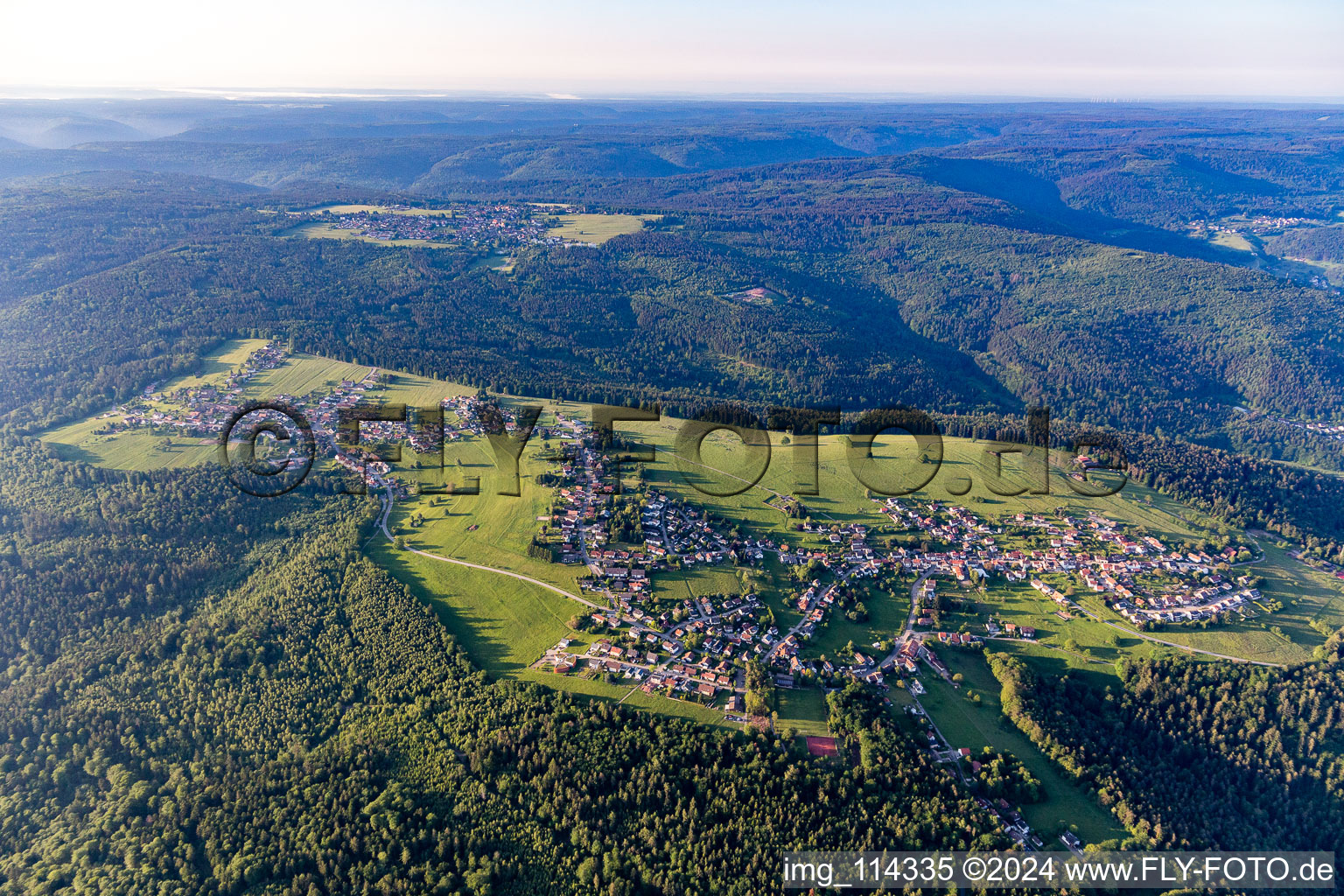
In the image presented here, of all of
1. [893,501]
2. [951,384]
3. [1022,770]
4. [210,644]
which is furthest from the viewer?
[951,384]

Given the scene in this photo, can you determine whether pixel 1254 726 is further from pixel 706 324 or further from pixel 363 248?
pixel 363 248

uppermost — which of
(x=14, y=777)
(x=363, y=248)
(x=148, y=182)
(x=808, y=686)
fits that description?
(x=148, y=182)

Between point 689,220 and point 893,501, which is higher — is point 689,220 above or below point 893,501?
above

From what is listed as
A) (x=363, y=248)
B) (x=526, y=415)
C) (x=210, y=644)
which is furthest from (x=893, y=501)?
(x=363, y=248)

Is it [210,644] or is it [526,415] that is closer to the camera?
[210,644]

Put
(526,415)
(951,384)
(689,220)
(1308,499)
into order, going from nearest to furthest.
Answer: (1308,499), (526,415), (951,384), (689,220)

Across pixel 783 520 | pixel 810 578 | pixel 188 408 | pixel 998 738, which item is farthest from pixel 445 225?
pixel 998 738
